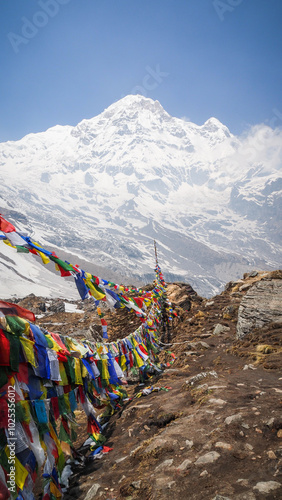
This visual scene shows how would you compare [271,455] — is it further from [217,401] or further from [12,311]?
[12,311]

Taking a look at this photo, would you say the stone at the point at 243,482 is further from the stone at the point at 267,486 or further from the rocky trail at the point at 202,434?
the stone at the point at 267,486

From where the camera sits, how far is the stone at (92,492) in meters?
4.07

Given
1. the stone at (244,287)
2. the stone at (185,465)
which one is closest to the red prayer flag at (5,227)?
the stone at (185,465)

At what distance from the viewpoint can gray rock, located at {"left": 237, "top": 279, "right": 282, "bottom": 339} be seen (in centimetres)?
1113

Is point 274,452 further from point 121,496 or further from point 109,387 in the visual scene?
point 109,387

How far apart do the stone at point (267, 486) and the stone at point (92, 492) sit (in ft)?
8.09

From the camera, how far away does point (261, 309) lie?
1141cm

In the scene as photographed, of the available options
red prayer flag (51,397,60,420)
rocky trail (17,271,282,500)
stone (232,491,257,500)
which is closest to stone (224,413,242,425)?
rocky trail (17,271,282,500)

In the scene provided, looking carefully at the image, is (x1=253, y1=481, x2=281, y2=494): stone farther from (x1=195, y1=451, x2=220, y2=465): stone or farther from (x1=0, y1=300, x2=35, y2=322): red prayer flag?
Answer: (x1=0, y1=300, x2=35, y2=322): red prayer flag

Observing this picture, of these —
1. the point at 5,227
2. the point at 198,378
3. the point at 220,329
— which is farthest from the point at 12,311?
the point at 220,329

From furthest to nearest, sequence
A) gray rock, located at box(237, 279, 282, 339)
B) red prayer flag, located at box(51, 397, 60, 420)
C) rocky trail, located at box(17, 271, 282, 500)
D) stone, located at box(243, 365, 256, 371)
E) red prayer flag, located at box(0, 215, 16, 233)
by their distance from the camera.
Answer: gray rock, located at box(237, 279, 282, 339)
stone, located at box(243, 365, 256, 371)
red prayer flag, located at box(51, 397, 60, 420)
red prayer flag, located at box(0, 215, 16, 233)
rocky trail, located at box(17, 271, 282, 500)

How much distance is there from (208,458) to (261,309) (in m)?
8.55

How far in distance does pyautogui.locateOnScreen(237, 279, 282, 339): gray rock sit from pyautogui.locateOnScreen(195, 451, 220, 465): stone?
8.07 metres

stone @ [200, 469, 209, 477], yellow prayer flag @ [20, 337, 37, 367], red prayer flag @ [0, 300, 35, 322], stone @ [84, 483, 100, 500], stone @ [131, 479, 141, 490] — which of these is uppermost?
red prayer flag @ [0, 300, 35, 322]
